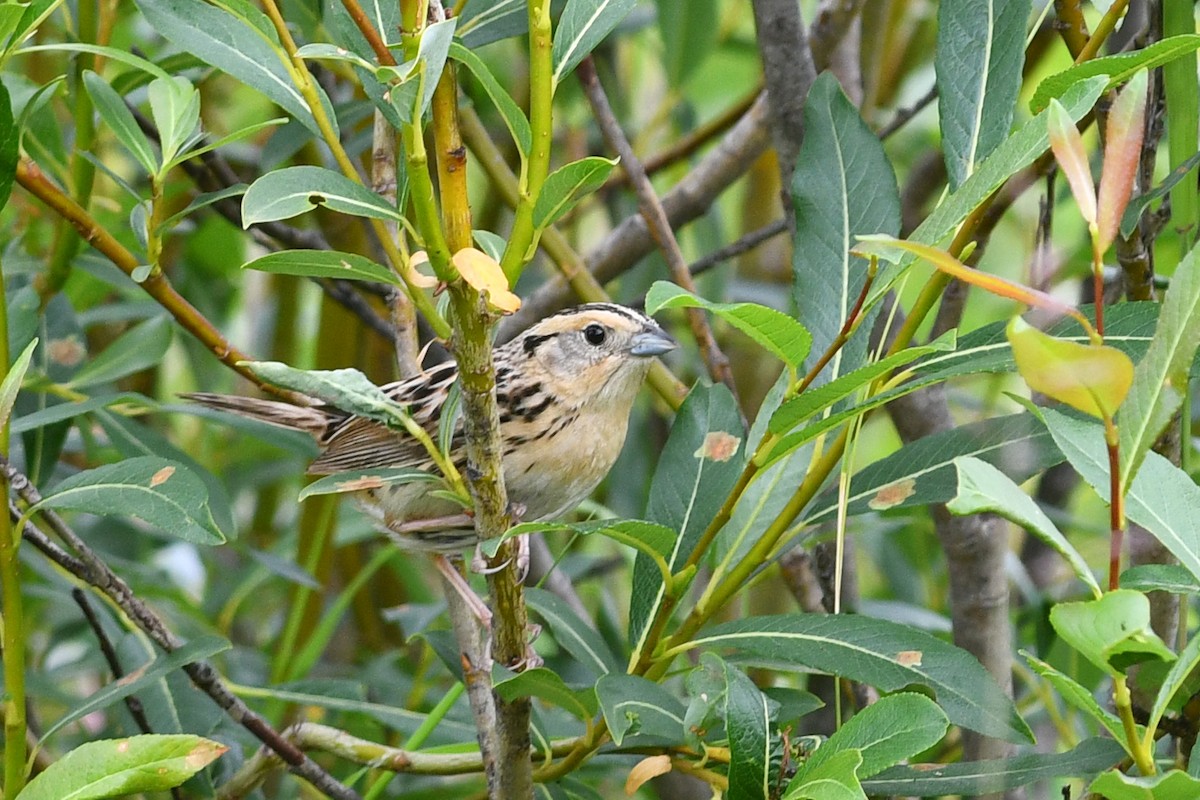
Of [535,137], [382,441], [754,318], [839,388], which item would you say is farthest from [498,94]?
[382,441]

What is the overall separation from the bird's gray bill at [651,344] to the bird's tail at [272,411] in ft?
2.71

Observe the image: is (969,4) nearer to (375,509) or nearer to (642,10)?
(375,509)

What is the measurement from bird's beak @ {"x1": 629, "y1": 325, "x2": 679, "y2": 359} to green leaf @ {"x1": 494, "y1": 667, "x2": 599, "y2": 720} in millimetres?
1148

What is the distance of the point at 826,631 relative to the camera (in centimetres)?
180

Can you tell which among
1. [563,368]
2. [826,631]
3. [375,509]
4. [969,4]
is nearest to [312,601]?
[375,509]

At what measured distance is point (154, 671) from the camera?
80.7 inches

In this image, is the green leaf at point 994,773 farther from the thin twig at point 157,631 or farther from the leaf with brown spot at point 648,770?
the thin twig at point 157,631

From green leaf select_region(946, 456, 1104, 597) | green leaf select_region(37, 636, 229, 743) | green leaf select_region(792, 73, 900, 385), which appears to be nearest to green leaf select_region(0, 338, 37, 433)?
green leaf select_region(37, 636, 229, 743)

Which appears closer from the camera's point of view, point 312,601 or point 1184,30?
point 1184,30

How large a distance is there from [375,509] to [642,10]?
6.52 feet

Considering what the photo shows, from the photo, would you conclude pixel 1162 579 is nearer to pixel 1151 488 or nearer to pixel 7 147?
pixel 1151 488

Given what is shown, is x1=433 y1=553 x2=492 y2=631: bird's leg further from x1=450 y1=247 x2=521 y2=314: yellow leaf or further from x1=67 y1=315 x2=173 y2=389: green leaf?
x1=450 y1=247 x2=521 y2=314: yellow leaf

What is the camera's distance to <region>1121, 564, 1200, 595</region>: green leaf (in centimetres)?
152

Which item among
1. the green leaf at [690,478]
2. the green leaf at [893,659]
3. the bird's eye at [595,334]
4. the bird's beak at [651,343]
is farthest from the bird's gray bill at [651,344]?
the green leaf at [893,659]
